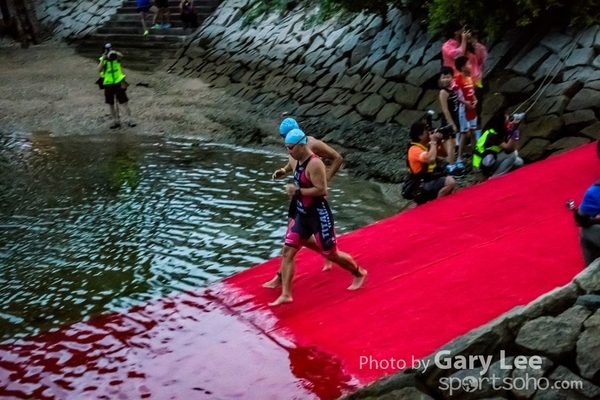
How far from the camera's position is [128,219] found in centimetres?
862

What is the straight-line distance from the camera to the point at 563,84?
940cm

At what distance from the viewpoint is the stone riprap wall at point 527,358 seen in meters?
3.66

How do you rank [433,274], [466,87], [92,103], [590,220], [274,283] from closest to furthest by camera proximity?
[590,220] → [433,274] → [274,283] → [466,87] → [92,103]

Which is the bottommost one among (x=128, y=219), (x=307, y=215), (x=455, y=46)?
(x=128, y=219)

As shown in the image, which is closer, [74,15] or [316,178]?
[316,178]

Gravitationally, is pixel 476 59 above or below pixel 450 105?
above

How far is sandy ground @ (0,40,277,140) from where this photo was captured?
13.8 m

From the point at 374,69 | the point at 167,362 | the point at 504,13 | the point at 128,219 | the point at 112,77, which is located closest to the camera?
the point at 167,362

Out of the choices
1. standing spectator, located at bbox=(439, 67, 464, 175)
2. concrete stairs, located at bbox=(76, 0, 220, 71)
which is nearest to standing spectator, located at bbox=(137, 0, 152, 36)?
concrete stairs, located at bbox=(76, 0, 220, 71)

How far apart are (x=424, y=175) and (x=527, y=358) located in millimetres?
3744

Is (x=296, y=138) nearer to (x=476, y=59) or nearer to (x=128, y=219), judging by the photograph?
(x=128, y=219)

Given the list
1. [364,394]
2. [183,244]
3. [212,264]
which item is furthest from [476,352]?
[183,244]

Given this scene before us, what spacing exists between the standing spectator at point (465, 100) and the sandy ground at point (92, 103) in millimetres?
4939

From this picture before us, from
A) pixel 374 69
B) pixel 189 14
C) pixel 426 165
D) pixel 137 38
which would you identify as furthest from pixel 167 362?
pixel 137 38
